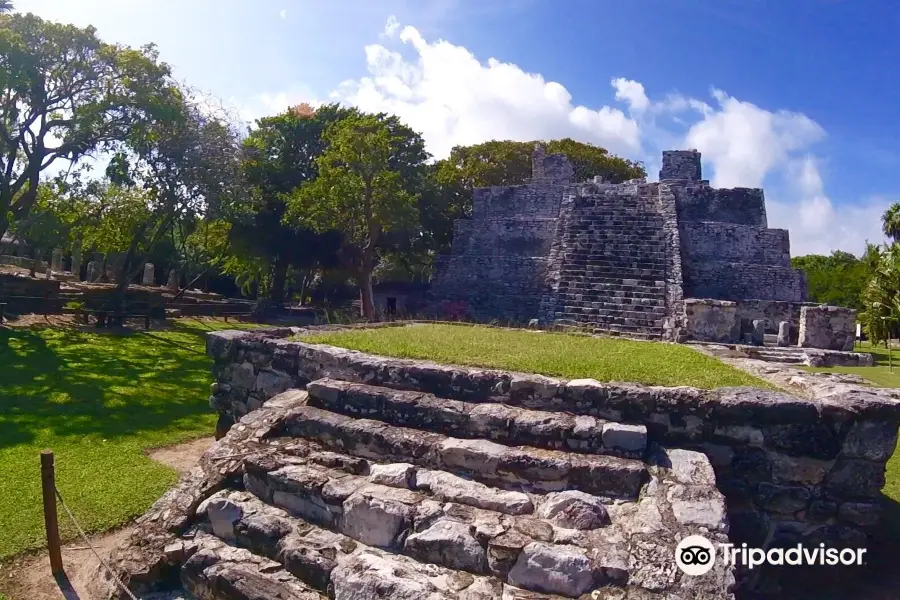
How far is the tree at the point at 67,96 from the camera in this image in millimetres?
14047

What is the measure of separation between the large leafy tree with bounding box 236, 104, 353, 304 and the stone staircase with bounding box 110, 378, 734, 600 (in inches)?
730

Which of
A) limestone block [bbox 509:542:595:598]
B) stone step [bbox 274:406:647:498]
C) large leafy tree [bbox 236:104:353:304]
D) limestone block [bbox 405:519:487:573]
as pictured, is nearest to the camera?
limestone block [bbox 509:542:595:598]

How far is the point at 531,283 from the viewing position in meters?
18.6

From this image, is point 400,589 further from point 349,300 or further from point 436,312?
point 349,300

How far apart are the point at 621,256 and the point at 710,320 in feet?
13.9

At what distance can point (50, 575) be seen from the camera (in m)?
4.08

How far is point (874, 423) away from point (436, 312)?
48.3 feet

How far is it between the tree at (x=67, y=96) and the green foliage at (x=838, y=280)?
96.1 feet

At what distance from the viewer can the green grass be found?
4.81 metres

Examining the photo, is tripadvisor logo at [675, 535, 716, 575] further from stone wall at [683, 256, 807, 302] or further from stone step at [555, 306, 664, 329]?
stone wall at [683, 256, 807, 302]

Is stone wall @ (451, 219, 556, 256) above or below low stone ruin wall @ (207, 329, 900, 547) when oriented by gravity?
above

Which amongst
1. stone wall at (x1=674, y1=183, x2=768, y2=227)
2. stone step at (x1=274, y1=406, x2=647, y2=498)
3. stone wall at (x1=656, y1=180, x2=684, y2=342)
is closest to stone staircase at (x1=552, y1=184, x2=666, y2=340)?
stone wall at (x1=656, y1=180, x2=684, y2=342)

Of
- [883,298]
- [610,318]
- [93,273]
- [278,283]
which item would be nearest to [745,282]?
[610,318]

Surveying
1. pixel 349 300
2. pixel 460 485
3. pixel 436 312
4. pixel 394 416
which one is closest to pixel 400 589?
pixel 460 485
